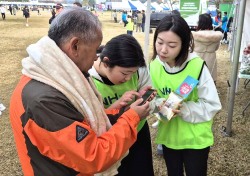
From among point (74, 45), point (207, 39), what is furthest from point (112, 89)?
point (207, 39)

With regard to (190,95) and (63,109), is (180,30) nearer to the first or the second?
(190,95)

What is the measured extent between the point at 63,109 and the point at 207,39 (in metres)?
4.40

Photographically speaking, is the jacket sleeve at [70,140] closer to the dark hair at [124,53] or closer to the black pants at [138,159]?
the dark hair at [124,53]

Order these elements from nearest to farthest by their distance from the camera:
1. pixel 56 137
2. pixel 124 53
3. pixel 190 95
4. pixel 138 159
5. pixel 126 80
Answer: pixel 56 137 < pixel 124 53 < pixel 126 80 < pixel 190 95 < pixel 138 159

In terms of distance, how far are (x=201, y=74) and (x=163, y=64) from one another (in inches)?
10.8

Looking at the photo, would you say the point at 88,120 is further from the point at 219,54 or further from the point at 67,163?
the point at 219,54

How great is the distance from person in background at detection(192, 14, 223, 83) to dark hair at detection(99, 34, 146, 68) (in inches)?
147

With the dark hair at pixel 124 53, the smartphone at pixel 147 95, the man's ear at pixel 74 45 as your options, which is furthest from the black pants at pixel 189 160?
the man's ear at pixel 74 45

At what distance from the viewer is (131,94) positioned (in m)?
1.59

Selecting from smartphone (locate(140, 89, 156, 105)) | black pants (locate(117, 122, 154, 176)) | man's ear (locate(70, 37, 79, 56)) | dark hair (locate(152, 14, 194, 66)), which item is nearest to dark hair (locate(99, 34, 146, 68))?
smartphone (locate(140, 89, 156, 105))

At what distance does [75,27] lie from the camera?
43.4 inches

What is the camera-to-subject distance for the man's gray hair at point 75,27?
1104mm

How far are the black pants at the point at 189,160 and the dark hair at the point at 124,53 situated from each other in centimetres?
74

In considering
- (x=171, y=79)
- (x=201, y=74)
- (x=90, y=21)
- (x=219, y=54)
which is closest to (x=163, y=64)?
(x=171, y=79)
